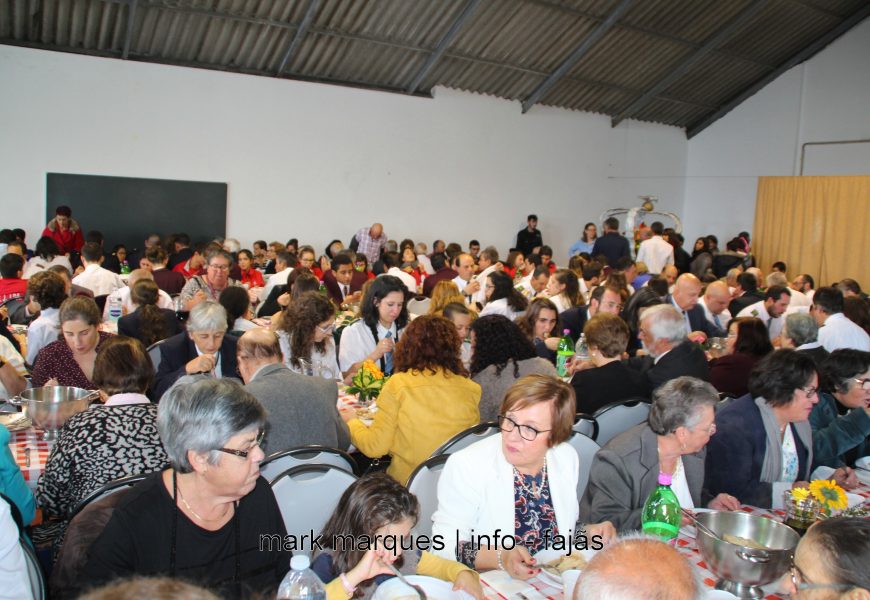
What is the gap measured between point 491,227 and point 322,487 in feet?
40.7

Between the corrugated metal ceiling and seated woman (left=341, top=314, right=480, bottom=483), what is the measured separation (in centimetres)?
808

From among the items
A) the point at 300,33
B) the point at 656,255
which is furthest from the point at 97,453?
the point at 656,255

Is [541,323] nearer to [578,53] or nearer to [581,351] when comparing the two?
[581,351]

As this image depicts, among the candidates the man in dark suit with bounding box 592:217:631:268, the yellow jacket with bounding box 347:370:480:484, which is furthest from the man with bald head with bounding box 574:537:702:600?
the man in dark suit with bounding box 592:217:631:268

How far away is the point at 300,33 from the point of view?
1073 cm

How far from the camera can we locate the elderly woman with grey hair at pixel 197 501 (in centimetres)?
198

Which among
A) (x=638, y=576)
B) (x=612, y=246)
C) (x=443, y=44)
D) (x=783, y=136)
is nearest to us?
(x=638, y=576)

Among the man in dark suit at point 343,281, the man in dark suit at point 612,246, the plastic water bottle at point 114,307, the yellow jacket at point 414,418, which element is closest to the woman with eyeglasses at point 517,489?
the yellow jacket at point 414,418

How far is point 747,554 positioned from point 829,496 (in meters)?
0.76

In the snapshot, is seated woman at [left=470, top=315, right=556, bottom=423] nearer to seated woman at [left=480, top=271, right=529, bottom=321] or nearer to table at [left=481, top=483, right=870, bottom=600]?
table at [left=481, top=483, right=870, bottom=600]

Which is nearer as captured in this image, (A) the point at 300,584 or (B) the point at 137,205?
(A) the point at 300,584

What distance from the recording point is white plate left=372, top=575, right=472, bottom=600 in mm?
1942

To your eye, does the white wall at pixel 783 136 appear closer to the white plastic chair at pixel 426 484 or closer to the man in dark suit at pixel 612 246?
the man in dark suit at pixel 612 246

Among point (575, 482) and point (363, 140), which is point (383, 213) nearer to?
point (363, 140)
